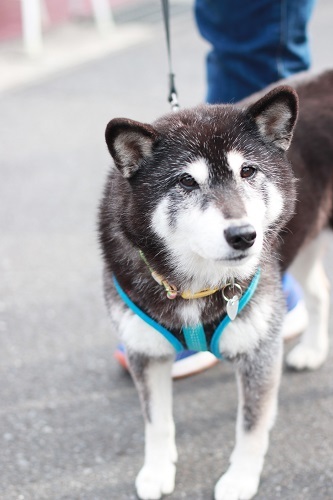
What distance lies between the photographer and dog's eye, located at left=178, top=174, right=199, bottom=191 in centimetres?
188

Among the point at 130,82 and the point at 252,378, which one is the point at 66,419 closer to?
the point at 252,378

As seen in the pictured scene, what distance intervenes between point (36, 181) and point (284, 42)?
225 centimetres

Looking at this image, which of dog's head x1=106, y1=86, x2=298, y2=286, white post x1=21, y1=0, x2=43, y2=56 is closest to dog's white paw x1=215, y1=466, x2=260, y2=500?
dog's head x1=106, y1=86, x2=298, y2=286

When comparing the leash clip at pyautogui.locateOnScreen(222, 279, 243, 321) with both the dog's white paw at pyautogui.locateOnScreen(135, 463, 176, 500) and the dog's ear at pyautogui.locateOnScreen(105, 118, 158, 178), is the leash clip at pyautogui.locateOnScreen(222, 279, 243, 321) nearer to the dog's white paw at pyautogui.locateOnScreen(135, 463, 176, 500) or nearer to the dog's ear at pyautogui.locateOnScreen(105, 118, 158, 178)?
the dog's ear at pyautogui.locateOnScreen(105, 118, 158, 178)

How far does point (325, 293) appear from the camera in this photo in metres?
2.99


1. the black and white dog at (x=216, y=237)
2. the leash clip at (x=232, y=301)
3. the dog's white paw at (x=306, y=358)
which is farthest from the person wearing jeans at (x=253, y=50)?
the leash clip at (x=232, y=301)

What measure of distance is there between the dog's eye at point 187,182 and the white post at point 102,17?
657cm

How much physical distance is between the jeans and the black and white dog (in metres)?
0.52

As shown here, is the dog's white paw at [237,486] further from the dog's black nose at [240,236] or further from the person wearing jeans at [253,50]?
the dog's black nose at [240,236]

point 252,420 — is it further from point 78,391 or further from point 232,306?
point 78,391

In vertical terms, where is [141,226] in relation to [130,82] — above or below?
above

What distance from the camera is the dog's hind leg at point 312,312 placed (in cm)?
291

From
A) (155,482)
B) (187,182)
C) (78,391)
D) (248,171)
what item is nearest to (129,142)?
(187,182)

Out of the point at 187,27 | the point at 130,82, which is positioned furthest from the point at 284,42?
the point at 187,27
